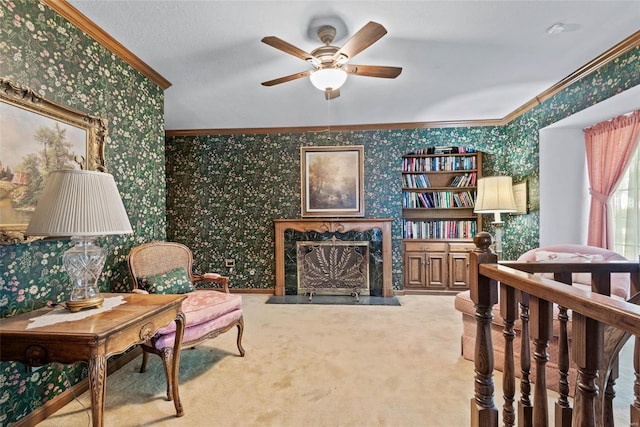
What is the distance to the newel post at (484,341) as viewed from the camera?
1210mm

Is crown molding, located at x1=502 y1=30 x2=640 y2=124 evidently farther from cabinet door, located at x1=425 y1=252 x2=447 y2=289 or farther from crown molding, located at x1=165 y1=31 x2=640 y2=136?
cabinet door, located at x1=425 y1=252 x2=447 y2=289

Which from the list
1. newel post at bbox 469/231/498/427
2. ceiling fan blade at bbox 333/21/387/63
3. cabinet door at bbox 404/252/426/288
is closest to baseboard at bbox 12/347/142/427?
newel post at bbox 469/231/498/427

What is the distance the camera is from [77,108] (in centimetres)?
208

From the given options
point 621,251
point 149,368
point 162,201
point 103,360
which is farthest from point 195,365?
point 621,251

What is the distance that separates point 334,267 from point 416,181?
1812 mm

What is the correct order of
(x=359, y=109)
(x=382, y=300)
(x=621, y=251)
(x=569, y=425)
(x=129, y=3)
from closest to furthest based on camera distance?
(x=569, y=425) < (x=129, y=3) < (x=621, y=251) < (x=359, y=109) < (x=382, y=300)

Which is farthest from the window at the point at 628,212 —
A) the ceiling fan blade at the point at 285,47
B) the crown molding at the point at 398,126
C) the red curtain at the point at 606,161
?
the ceiling fan blade at the point at 285,47

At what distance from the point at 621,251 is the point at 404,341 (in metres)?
2.36

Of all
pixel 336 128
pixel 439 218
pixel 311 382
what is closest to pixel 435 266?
pixel 439 218

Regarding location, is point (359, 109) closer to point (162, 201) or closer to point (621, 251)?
point (162, 201)

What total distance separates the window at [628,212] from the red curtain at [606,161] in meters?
0.09

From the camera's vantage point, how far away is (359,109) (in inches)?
149

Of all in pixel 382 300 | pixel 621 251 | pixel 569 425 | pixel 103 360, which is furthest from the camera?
pixel 382 300

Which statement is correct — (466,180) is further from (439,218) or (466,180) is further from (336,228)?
(336,228)
